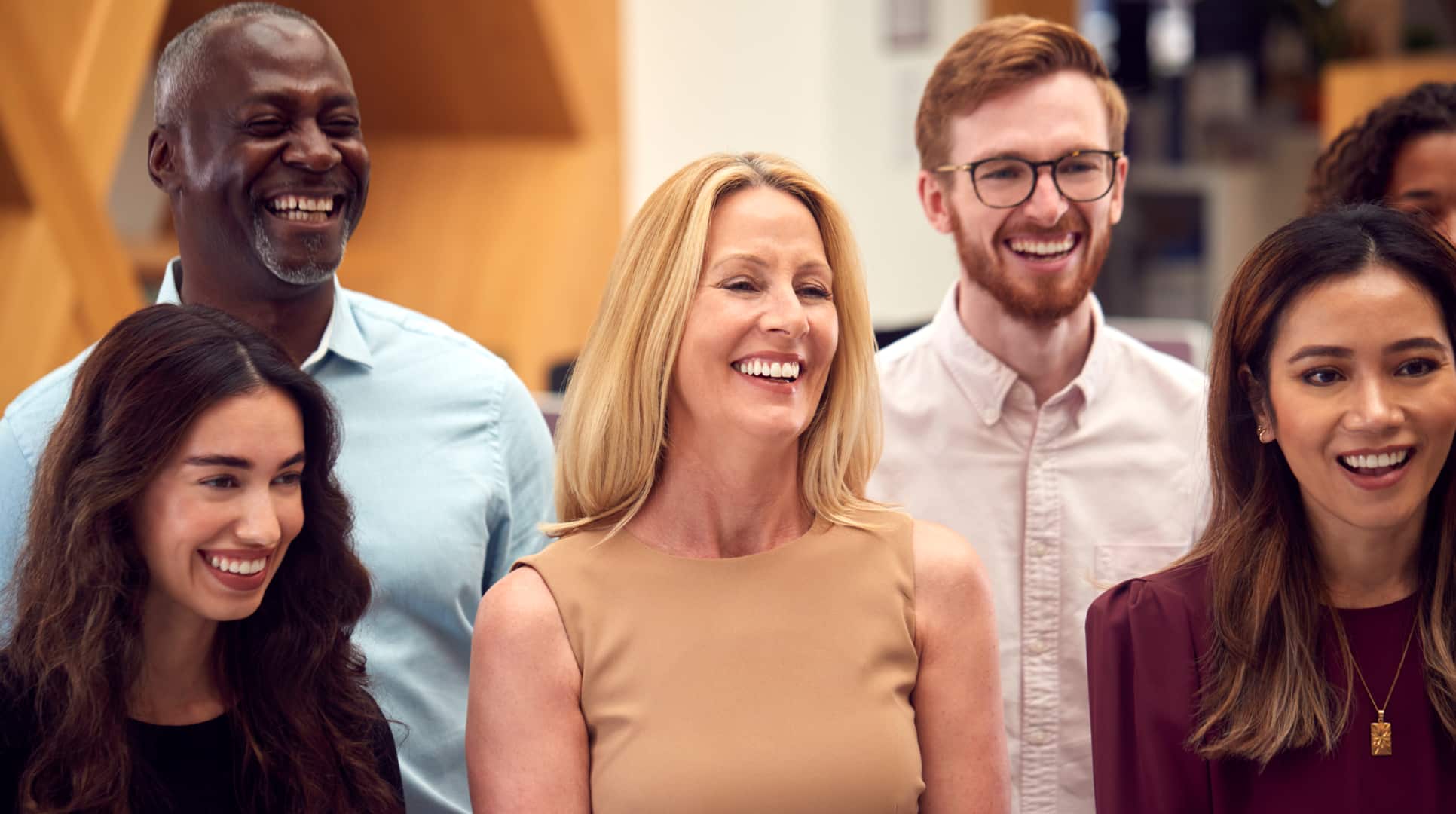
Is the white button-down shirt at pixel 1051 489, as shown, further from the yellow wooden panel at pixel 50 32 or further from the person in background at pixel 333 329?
the yellow wooden panel at pixel 50 32

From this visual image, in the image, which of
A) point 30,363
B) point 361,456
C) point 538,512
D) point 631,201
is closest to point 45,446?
point 361,456

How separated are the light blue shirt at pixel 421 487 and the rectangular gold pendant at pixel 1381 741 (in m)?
1.05

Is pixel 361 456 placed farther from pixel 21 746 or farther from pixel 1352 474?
pixel 1352 474

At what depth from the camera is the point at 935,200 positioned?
2.35 meters

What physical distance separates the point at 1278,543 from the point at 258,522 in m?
1.11

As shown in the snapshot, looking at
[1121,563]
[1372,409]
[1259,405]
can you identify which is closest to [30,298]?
[1121,563]

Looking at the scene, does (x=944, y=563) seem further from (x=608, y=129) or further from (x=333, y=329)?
(x=608, y=129)

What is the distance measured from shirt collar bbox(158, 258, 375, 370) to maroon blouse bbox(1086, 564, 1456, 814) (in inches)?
38.4

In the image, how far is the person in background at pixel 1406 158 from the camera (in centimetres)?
221

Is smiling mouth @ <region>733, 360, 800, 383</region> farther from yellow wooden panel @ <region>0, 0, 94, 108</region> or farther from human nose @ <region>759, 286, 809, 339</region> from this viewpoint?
yellow wooden panel @ <region>0, 0, 94, 108</region>

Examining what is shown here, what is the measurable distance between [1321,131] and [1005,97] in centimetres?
463

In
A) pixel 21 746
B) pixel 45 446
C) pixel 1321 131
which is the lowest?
pixel 21 746

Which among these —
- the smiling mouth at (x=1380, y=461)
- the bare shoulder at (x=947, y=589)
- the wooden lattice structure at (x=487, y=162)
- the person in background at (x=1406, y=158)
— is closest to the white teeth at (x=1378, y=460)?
the smiling mouth at (x=1380, y=461)

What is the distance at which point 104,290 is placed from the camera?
11.3 ft
